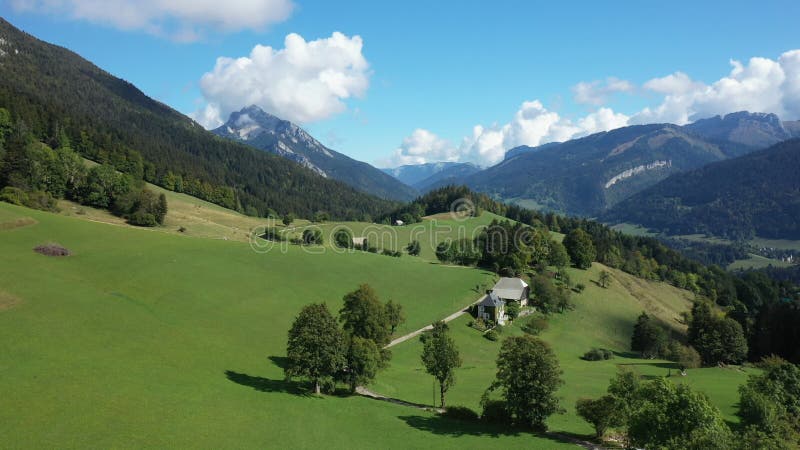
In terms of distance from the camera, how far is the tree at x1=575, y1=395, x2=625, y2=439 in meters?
37.2

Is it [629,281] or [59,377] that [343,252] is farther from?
[629,281]

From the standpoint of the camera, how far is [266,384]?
4378 centimetres

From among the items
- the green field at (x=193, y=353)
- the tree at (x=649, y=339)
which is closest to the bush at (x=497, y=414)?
the green field at (x=193, y=353)

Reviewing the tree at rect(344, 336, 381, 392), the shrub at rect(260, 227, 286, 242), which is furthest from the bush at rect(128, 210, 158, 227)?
the tree at rect(344, 336, 381, 392)

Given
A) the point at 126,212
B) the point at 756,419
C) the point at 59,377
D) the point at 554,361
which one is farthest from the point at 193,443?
the point at 126,212

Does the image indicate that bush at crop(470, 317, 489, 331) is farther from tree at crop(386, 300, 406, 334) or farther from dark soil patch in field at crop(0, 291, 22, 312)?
dark soil patch in field at crop(0, 291, 22, 312)

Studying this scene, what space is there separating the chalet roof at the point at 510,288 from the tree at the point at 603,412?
6066 centimetres

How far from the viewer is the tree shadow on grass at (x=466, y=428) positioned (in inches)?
1556

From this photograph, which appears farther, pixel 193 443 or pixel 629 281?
pixel 629 281

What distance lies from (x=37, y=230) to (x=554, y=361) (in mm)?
77030

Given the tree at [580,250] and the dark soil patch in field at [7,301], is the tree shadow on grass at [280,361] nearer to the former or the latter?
the dark soil patch in field at [7,301]

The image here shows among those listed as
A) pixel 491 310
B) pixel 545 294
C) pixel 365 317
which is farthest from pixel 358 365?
pixel 545 294

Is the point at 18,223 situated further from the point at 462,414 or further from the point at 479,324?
the point at 479,324

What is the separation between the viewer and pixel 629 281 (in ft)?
452
